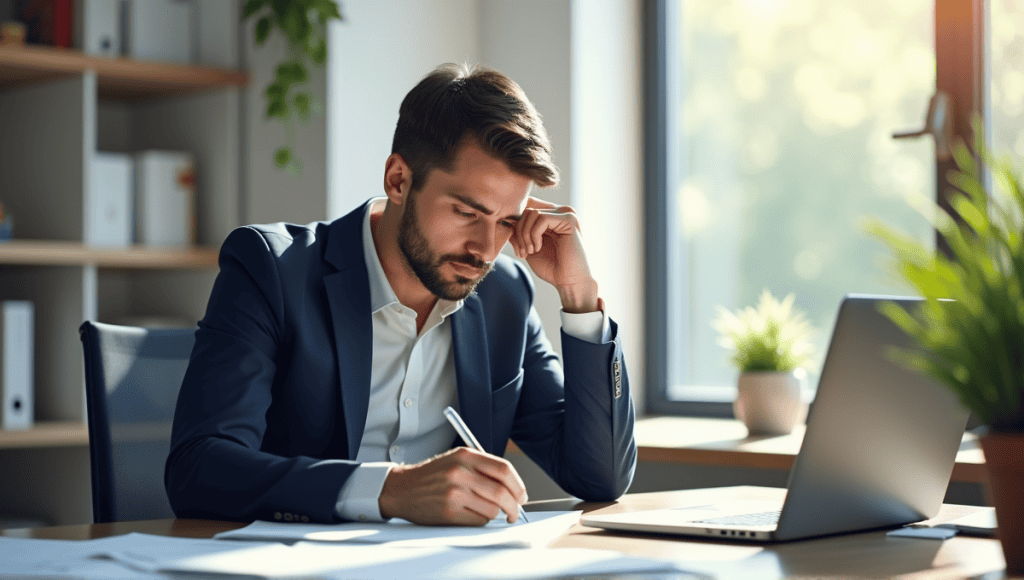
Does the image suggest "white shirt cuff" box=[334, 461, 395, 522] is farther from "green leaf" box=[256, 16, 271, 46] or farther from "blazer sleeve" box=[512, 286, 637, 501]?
"green leaf" box=[256, 16, 271, 46]

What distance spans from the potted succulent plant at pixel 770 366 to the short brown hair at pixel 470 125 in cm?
87

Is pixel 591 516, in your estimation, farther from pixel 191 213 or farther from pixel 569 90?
pixel 191 213

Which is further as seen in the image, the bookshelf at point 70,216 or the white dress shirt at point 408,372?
the bookshelf at point 70,216

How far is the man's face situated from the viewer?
63.2 inches

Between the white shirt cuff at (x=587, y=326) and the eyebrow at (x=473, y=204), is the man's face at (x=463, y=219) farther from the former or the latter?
the white shirt cuff at (x=587, y=326)

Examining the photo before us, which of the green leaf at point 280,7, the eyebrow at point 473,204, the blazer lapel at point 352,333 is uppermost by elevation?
the green leaf at point 280,7

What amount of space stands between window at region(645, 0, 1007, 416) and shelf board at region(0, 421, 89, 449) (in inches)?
56.5

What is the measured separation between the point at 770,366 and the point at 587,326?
83 centimetres

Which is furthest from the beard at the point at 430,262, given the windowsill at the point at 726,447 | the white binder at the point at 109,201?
the white binder at the point at 109,201

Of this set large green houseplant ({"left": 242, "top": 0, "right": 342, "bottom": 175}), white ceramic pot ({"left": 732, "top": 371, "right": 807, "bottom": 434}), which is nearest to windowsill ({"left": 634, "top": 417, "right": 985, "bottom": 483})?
white ceramic pot ({"left": 732, "top": 371, "right": 807, "bottom": 434})

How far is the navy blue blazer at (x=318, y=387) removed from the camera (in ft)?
4.32

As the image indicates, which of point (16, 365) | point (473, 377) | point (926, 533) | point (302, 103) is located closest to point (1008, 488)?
point (926, 533)

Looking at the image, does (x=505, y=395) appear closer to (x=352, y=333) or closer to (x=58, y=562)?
(x=352, y=333)

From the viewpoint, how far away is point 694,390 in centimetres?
285
